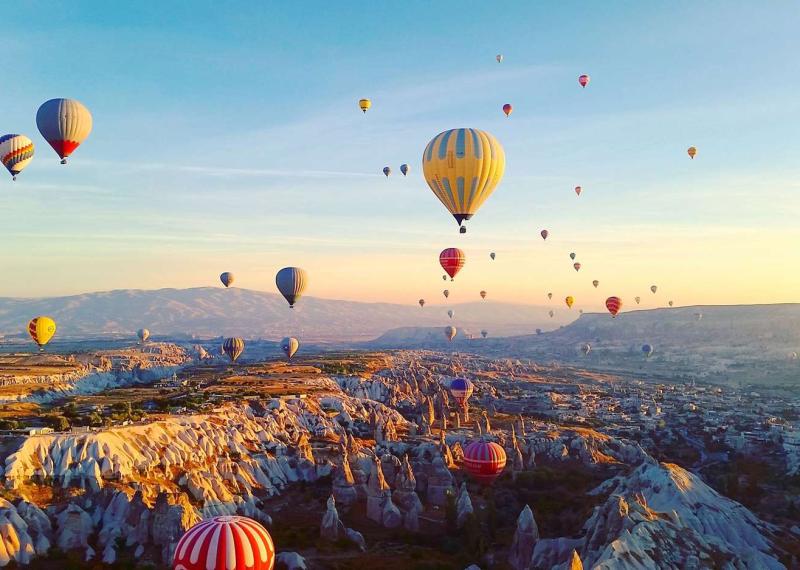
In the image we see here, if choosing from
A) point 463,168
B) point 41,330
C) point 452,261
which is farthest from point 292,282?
point 41,330

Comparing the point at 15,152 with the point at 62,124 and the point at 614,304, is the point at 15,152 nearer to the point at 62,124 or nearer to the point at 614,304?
the point at 62,124

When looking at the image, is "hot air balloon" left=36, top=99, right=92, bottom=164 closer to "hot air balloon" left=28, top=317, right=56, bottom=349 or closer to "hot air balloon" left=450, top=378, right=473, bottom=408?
"hot air balloon" left=28, top=317, right=56, bottom=349

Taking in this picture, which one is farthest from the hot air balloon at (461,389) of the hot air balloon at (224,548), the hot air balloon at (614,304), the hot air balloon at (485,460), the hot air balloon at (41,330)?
the hot air balloon at (224,548)

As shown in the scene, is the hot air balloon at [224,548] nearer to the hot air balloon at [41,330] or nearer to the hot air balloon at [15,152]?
the hot air balloon at [15,152]

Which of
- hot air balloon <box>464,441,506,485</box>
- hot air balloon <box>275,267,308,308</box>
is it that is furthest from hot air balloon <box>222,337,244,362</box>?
hot air balloon <box>464,441,506,485</box>

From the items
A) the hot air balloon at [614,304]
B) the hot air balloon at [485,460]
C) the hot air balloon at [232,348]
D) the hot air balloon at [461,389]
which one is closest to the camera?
the hot air balloon at [485,460]
